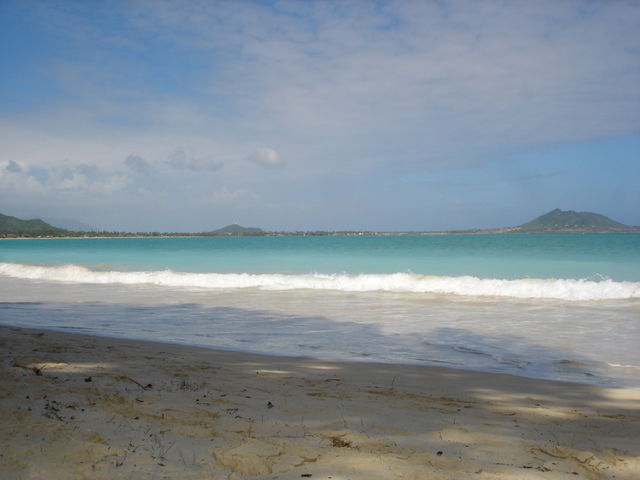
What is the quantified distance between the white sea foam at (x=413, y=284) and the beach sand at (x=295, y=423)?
35.7 feet

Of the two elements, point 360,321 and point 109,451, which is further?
point 360,321

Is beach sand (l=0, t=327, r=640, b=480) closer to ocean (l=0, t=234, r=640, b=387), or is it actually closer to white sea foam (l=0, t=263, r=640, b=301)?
ocean (l=0, t=234, r=640, b=387)

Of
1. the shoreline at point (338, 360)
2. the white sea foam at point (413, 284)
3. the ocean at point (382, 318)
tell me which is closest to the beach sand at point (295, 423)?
the shoreline at point (338, 360)

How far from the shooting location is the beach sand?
2939 mm

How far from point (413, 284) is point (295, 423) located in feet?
50.7

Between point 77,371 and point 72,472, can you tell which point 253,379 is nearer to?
point 77,371

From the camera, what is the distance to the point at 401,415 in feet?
13.7

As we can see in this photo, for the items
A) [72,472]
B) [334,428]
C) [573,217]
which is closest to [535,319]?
[334,428]

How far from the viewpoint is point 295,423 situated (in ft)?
12.6

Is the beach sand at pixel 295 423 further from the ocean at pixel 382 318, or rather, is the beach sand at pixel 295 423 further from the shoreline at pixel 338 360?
the ocean at pixel 382 318

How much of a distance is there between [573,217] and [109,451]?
476ft

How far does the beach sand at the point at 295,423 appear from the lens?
2.94m

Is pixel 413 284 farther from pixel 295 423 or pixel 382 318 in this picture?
pixel 295 423

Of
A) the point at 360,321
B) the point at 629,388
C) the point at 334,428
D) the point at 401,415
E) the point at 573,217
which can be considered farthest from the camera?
the point at 573,217
